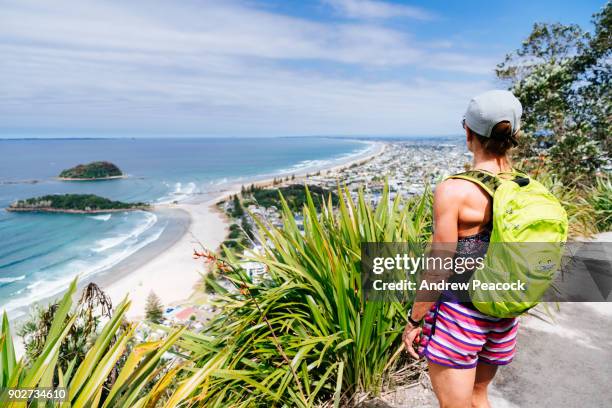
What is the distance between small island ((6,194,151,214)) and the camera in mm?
49250

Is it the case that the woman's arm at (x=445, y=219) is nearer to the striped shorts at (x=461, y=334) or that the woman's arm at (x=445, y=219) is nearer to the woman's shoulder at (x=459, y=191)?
the woman's shoulder at (x=459, y=191)

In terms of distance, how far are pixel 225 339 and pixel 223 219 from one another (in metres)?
38.4

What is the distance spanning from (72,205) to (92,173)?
129 feet

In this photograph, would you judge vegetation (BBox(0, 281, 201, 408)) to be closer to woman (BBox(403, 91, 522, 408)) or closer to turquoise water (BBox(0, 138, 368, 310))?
woman (BBox(403, 91, 522, 408))

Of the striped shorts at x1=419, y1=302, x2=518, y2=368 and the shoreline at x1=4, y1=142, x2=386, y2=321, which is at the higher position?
the striped shorts at x1=419, y1=302, x2=518, y2=368

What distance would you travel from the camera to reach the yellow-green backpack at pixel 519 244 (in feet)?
3.61

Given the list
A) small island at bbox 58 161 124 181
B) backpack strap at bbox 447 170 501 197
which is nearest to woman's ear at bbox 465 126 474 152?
backpack strap at bbox 447 170 501 197

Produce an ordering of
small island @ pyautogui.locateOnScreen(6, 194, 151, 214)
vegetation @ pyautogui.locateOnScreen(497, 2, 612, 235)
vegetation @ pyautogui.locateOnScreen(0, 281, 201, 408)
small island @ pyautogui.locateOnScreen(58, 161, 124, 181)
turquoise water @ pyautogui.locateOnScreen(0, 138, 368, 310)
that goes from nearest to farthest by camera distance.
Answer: vegetation @ pyautogui.locateOnScreen(0, 281, 201, 408) < vegetation @ pyautogui.locateOnScreen(497, 2, 612, 235) < turquoise water @ pyautogui.locateOnScreen(0, 138, 368, 310) < small island @ pyautogui.locateOnScreen(6, 194, 151, 214) < small island @ pyautogui.locateOnScreen(58, 161, 124, 181)

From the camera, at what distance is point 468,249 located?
4.05ft

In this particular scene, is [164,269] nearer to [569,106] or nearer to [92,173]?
[569,106]

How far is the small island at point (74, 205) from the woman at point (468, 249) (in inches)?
2002

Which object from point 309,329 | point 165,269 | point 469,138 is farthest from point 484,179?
point 165,269

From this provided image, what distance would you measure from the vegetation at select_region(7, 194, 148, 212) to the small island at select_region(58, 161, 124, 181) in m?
32.9

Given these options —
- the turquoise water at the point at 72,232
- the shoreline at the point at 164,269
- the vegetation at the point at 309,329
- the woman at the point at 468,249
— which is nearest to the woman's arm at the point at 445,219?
the woman at the point at 468,249
